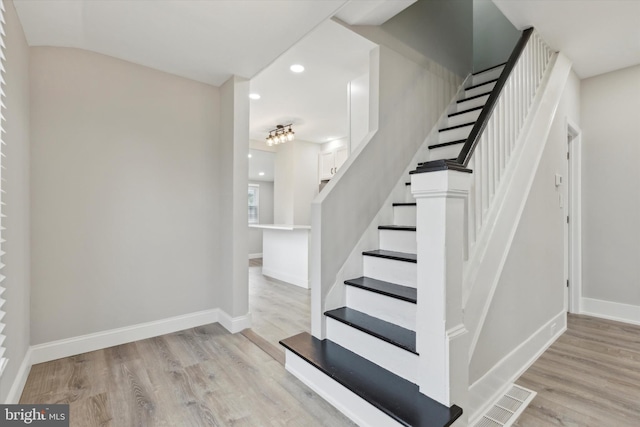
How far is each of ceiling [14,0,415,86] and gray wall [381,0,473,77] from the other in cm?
56

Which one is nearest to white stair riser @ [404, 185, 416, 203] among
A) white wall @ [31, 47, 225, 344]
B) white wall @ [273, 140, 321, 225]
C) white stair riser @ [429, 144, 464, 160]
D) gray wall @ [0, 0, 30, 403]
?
white stair riser @ [429, 144, 464, 160]

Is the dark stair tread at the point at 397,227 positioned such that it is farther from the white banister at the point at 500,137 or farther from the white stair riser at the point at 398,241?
the white banister at the point at 500,137

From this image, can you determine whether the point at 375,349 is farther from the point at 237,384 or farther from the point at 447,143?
the point at 447,143

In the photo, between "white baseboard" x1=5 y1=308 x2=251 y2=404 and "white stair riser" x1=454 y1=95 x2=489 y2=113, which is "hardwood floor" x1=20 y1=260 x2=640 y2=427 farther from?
"white stair riser" x1=454 y1=95 x2=489 y2=113

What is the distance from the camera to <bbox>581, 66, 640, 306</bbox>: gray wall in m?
3.16

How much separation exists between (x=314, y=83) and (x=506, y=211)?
8.07 ft

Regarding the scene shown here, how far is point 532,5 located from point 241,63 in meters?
2.34

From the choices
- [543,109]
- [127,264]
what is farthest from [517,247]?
[127,264]

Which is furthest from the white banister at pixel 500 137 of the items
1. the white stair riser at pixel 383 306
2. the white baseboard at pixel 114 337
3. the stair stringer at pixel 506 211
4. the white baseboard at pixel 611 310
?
the white baseboard at pixel 611 310

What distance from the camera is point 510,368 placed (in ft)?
6.75

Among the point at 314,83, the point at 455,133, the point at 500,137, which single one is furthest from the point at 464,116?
the point at 314,83

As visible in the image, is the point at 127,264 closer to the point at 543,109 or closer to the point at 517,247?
the point at 517,247

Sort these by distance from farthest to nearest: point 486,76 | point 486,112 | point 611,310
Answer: point 486,76 → point 611,310 → point 486,112

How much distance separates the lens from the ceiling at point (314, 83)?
2.66 meters
